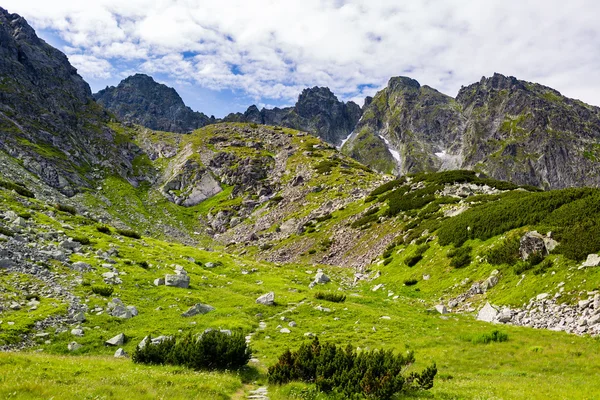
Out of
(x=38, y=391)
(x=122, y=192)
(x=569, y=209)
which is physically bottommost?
(x=38, y=391)

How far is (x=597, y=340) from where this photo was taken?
16844 millimetres

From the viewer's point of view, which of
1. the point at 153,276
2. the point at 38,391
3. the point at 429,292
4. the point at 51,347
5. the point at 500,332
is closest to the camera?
the point at 38,391

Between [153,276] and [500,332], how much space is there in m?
25.1

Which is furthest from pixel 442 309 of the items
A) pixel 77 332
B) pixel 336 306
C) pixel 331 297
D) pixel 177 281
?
pixel 77 332

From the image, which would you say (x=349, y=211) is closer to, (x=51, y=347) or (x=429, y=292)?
(x=429, y=292)

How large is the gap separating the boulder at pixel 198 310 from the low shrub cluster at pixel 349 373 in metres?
10.7

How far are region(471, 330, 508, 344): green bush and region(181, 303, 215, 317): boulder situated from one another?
16.2 meters

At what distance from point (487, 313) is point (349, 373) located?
16.5m

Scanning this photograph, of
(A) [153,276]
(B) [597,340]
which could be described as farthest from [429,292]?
(A) [153,276]

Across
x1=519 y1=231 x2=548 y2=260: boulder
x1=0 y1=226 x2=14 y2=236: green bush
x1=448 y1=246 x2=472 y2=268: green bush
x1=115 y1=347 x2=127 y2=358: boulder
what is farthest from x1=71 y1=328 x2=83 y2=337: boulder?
x1=519 y1=231 x2=548 y2=260: boulder

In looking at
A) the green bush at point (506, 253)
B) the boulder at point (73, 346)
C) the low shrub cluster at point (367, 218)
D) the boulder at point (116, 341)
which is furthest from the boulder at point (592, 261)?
the low shrub cluster at point (367, 218)

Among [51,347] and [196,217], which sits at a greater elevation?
[196,217]

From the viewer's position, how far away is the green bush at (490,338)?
18.5m

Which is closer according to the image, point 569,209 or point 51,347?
point 51,347
